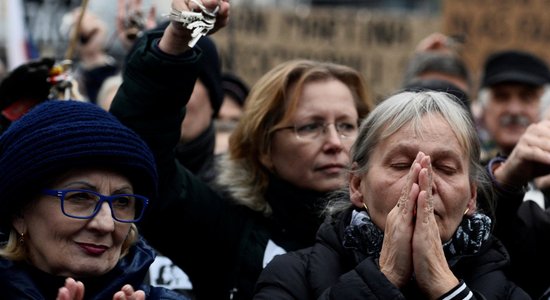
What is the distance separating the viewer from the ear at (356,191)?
3.04 metres

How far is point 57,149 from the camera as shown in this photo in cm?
280

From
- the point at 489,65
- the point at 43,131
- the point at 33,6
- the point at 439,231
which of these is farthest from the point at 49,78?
the point at 33,6

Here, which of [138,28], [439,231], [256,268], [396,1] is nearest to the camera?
[439,231]

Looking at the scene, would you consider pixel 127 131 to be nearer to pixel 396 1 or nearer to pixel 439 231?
pixel 439 231

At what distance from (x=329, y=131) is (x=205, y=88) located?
0.77 meters

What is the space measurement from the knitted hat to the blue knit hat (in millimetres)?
1122

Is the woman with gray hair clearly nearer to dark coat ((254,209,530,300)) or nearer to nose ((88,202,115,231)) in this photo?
dark coat ((254,209,530,300))

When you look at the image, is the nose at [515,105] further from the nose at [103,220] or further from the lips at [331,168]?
the nose at [103,220]

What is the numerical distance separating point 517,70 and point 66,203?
378cm

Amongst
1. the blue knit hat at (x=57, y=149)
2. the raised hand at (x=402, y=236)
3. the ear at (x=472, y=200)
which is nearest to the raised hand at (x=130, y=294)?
the blue knit hat at (x=57, y=149)

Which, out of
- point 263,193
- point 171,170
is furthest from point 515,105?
point 171,170

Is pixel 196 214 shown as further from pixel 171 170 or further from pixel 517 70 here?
pixel 517 70

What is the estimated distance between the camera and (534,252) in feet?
10.9

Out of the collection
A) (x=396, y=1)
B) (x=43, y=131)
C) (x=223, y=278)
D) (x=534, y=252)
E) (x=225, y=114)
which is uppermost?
(x=43, y=131)
